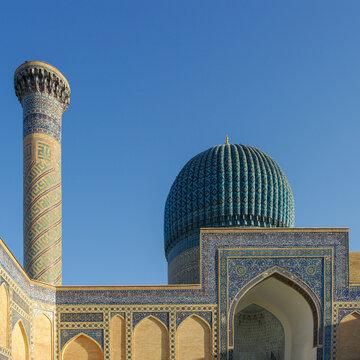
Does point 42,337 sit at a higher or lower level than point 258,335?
higher

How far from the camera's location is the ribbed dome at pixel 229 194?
12242 mm

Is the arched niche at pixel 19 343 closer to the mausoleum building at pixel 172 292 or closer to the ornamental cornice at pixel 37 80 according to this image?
the mausoleum building at pixel 172 292

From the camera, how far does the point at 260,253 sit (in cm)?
1006

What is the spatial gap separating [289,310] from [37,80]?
6.56m

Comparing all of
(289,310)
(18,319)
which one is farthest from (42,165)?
(289,310)

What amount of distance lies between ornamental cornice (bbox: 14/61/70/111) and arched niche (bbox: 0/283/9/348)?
454 cm

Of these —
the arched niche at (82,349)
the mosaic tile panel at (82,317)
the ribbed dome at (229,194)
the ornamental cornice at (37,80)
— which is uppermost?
the ornamental cornice at (37,80)

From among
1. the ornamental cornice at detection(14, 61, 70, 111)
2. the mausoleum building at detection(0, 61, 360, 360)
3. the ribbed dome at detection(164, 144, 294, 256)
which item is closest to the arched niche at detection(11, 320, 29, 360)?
the mausoleum building at detection(0, 61, 360, 360)

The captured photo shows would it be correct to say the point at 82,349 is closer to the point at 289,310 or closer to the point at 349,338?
the point at 289,310

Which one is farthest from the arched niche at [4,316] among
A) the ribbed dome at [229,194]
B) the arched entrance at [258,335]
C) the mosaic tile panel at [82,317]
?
the arched entrance at [258,335]

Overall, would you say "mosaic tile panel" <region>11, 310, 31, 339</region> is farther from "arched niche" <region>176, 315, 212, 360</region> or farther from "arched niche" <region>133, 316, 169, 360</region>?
Result: "arched niche" <region>176, 315, 212, 360</region>

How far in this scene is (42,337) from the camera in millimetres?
9109

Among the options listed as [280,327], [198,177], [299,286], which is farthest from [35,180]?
[280,327]

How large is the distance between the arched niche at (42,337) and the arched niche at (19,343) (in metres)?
0.41
